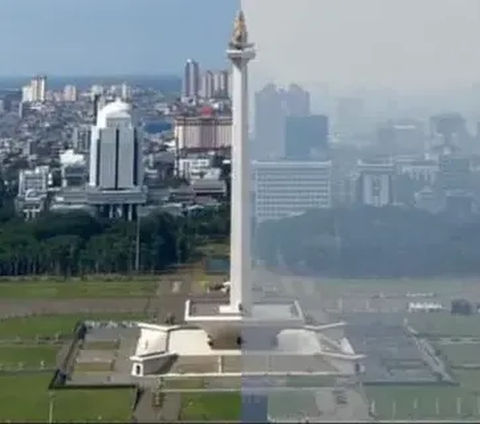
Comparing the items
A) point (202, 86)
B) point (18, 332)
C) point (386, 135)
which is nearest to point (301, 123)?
point (386, 135)

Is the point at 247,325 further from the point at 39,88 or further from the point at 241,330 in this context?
the point at 39,88

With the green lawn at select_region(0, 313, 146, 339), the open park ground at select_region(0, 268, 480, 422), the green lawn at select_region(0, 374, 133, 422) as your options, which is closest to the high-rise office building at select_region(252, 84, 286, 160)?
the open park ground at select_region(0, 268, 480, 422)

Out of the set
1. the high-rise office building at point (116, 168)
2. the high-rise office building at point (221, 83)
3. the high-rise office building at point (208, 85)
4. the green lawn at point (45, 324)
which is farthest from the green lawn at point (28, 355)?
the high-rise office building at point (208, 85)

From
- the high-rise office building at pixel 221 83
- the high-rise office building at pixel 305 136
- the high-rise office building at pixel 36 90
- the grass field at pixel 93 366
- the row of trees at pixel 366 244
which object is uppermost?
the high-rise office building at pixel 36 90

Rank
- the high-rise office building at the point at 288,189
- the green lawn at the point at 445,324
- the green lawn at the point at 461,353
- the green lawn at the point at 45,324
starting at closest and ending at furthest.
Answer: the green lawn at the point at 461,353, the green lawn at the point at 445,324, the high-rise office building at the point at 288,189, the green lawn at the point at 45,324

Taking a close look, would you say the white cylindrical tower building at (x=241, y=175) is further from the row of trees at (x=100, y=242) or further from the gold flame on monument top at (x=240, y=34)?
the row of trees at (x=100, y=242)

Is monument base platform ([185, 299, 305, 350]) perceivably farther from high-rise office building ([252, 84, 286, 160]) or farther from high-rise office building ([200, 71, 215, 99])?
high-rise office building ([200, 71, 215, 99])

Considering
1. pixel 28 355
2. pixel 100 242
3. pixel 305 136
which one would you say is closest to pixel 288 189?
pixel 305 136
